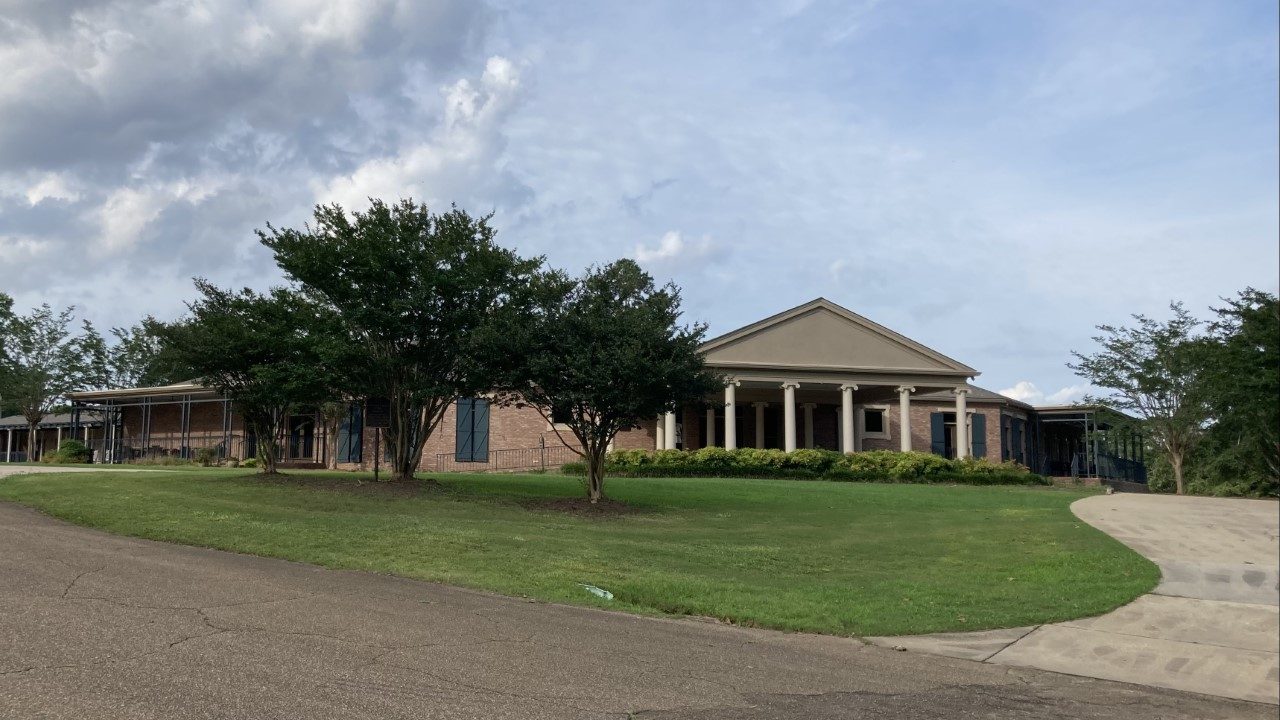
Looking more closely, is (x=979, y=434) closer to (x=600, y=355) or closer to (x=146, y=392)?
(x=600, y=355)

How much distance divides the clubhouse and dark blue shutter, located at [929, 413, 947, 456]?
0.04m

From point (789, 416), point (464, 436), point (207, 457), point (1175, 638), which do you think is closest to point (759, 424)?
point (789, 416)

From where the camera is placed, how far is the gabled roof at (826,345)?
34.7 metres

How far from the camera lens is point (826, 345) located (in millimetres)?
35531

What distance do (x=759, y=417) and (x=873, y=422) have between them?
6.53 metres

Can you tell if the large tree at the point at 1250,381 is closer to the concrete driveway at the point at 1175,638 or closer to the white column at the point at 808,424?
the concrete driveway at the point at 1175,638

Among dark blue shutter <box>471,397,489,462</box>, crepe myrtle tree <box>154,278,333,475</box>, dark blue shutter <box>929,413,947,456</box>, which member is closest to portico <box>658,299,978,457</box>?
dark blue shutter <box>929,413,947,456</box>

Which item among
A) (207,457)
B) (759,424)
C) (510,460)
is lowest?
(510,460)

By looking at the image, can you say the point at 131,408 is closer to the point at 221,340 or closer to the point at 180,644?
the point at 221,340

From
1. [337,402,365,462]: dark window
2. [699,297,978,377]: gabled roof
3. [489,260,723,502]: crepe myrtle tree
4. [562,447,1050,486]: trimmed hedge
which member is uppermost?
[699,297,978,377]: gabled roof

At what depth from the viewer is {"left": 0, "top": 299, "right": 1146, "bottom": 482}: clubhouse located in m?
34.7

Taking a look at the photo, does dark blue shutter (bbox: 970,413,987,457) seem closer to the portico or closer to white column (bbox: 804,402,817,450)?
the portico

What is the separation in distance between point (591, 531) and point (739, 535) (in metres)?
A: 2.57

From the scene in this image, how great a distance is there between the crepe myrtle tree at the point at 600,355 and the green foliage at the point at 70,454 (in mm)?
23582
